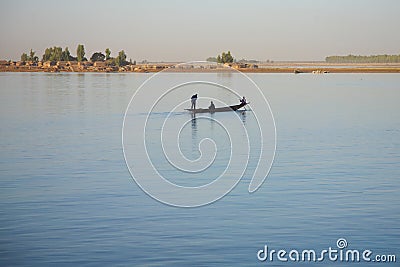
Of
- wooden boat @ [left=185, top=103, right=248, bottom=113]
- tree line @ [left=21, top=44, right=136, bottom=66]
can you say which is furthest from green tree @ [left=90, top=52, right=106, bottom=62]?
wooden boat @ [left=185, top=103, right=248, bottom=113]

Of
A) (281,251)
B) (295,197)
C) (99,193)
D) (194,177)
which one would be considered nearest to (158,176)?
(194,177)

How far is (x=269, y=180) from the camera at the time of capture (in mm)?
17844

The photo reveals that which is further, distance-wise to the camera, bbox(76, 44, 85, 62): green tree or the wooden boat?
bbox(76, 44, 85, 62): green tree

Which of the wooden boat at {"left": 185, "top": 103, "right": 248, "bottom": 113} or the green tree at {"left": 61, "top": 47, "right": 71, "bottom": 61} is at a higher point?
the green tree at {"left": 61, "top": 47, "right": 71, "bottom": 61}

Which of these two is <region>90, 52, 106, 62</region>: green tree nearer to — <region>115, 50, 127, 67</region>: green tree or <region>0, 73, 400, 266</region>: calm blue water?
<region>115, 50, 127, 67</region>: green tree

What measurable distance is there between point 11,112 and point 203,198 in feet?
79.0
